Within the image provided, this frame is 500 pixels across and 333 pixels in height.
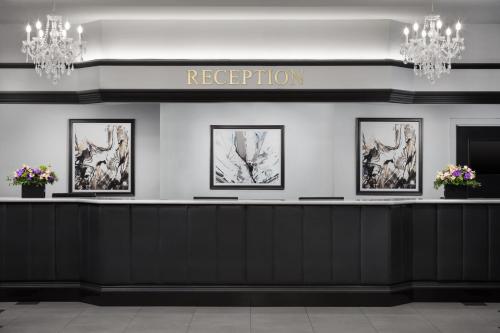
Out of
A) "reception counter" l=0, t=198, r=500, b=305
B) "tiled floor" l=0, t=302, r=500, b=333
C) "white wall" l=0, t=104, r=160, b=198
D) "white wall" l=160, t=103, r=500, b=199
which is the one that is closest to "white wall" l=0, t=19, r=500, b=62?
"white wall" l=160, t=103, r=500, b=199

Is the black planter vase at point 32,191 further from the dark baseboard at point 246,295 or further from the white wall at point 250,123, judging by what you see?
the white wall at point 250,123

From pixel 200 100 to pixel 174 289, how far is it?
119 inches

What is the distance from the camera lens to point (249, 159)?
10.7m

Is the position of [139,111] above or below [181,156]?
above

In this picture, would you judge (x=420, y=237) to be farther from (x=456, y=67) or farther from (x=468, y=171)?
(x=456, y=67)

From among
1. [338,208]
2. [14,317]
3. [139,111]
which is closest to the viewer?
[14,317]

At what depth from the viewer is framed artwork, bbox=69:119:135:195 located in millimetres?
10844

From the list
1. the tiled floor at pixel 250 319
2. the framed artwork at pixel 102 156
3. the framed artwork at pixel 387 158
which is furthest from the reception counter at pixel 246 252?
the framed artwork at pixel 102 156

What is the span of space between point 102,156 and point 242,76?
273 cm

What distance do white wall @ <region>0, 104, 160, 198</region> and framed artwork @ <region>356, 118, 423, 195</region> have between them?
3.36 m

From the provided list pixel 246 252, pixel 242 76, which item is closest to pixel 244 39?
pixel 242 76

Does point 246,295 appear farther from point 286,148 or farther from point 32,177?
point 32,177

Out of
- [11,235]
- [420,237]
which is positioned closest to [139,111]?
[11,235]

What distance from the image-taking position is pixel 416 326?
7.39 m
